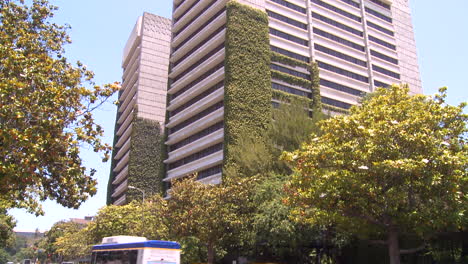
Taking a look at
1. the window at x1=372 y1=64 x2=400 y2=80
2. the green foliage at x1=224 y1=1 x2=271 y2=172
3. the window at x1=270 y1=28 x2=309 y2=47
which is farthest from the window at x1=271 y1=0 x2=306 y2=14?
the window at x1=372 y1=64 x2=400 y2=80

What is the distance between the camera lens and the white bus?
2069 centimetres

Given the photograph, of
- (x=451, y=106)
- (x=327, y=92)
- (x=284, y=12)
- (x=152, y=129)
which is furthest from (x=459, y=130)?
(x=152, y=129)

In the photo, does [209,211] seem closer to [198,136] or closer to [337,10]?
[198,136]

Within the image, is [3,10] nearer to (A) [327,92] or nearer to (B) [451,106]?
(B) [451,106]

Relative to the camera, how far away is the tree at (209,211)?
3203 centimetres

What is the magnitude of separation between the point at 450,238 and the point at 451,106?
779 cm

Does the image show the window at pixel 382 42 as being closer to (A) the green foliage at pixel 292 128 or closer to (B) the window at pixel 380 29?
(B) the window at pixel 380 29

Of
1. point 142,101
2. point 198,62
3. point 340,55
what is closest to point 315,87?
point 340,55

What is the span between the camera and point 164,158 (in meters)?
68.1

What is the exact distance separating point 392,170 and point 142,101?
66959mm

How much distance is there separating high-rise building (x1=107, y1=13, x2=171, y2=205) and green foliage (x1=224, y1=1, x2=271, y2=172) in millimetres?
27801

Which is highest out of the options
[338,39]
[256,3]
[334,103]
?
[256,3]

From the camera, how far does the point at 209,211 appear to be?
3209cm

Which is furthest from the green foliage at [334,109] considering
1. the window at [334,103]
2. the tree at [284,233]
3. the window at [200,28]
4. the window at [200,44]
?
the tree at [284,233]
